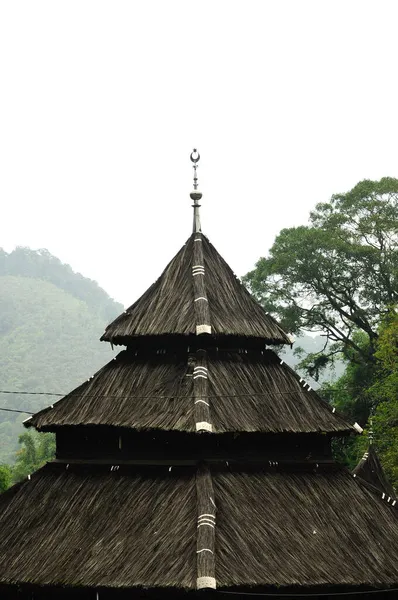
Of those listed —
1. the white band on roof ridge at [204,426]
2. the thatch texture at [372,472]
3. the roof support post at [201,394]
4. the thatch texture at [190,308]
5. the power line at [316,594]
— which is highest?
the thatch texture at [190,308]

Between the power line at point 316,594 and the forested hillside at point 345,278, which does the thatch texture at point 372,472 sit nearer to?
the power line at point 316,594

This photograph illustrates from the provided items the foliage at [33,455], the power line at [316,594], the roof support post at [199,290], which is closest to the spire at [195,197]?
the roof support post at [199,290]

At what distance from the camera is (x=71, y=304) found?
176m

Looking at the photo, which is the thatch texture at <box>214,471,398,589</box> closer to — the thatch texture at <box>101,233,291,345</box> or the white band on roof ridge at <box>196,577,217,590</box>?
the white band on roof ridge at <box>196,577,217,590</box>

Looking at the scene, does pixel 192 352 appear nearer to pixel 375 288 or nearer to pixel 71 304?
pixel 375 288

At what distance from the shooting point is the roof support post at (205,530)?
16.3 metres

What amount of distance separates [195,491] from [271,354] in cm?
446

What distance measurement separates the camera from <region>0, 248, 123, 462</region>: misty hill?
13212 cm

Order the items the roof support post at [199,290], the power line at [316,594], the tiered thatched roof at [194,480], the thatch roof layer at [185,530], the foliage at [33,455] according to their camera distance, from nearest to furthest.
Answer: the power line at [316,594], the thatch roof layer at [185,530], the tiered thatched roof at [194,480], the roof support post at [199,290], the foliage at [33,455]

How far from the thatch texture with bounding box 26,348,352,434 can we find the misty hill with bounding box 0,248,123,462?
90.5 meters

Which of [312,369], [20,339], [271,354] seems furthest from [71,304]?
[271,354]

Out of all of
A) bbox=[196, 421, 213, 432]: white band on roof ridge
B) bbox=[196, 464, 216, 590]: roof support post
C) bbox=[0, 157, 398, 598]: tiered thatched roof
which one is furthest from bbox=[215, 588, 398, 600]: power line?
bbox=[196, 421, 213, 432]: white band on roof ridge

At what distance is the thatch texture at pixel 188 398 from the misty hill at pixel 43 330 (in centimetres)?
9048

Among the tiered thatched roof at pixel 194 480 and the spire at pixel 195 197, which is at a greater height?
the spire at pixel 195 197
